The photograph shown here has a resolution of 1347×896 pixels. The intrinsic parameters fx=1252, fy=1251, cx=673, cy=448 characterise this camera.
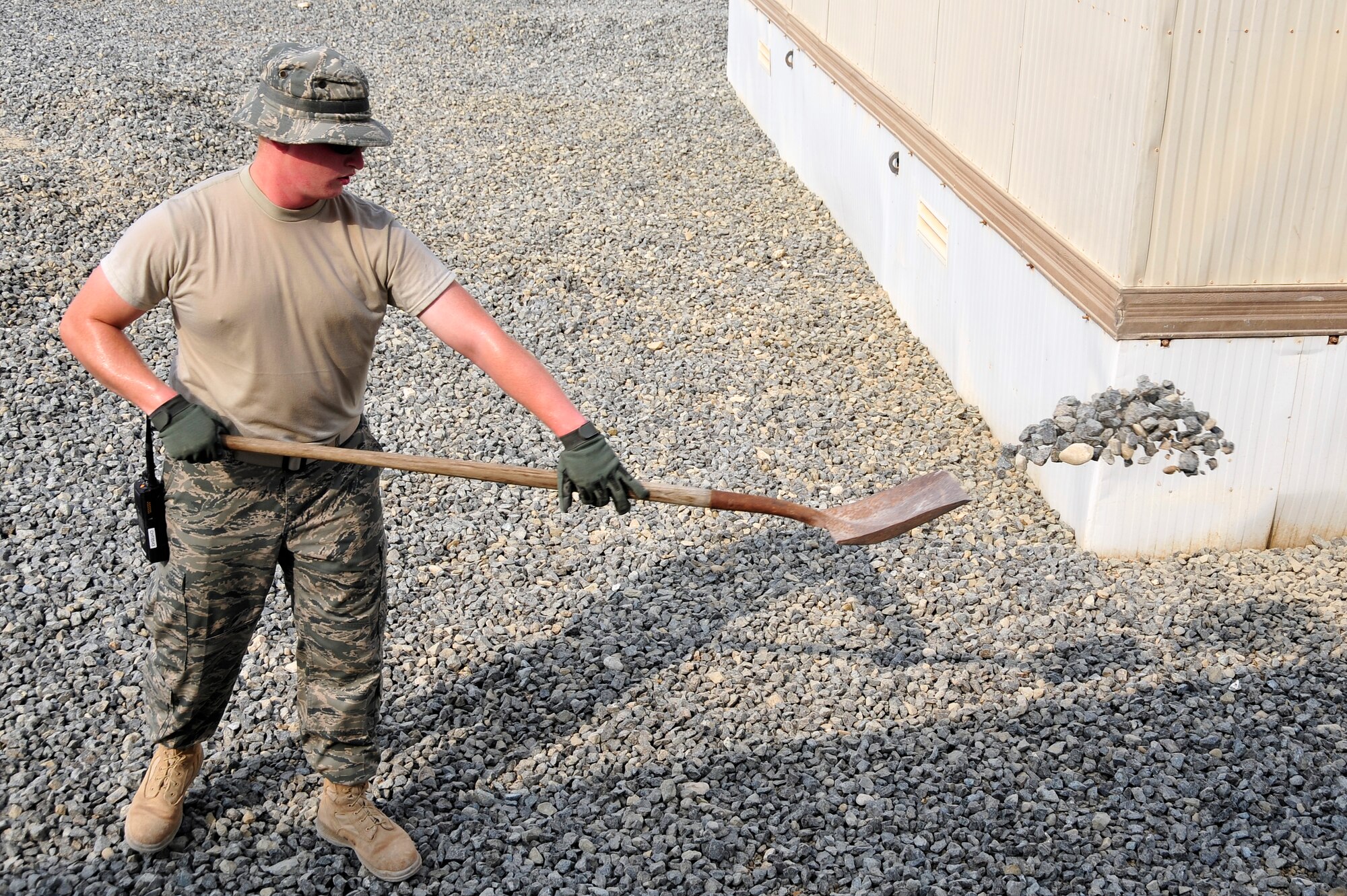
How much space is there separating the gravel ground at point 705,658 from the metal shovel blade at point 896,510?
84cm

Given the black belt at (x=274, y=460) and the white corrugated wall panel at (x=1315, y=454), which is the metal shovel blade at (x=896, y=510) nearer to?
the black belt at (x=274, y=460)

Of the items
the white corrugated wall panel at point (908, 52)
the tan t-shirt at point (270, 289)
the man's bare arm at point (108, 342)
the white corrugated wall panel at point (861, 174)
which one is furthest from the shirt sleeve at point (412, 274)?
the white corrugated wall panel at point (861, 174)

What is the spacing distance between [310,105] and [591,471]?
124 centimetres

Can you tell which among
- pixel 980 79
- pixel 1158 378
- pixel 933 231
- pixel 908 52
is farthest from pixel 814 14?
pixel 1158 378

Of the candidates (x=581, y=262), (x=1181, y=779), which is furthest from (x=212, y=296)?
(x=581, y=262)

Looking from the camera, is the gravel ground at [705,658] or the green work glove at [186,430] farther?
the gravel ground at [705,658]

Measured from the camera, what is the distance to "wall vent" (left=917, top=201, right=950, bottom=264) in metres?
7.65

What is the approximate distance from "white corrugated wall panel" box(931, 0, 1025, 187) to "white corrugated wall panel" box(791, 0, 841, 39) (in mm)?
3318

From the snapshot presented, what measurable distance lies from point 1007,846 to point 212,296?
2.94 meters

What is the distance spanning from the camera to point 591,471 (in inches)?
141

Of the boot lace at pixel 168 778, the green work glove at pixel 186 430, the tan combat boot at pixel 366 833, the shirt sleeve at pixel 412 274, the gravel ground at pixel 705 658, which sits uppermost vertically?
the shirt sleeve at pixel 412 274

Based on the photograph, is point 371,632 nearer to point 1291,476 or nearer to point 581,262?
point 1291,476

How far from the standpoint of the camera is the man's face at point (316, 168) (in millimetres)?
3248

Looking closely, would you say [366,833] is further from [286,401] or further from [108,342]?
[108,342]
